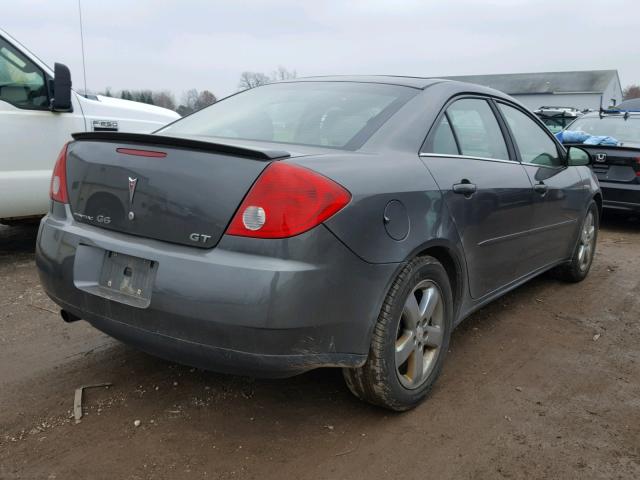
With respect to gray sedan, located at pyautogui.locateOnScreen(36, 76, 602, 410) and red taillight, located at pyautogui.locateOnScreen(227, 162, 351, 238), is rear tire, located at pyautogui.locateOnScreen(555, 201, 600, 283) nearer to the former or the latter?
gray sedan, located at pyautogui.locateOnScreen(36, 76, 602, 410)

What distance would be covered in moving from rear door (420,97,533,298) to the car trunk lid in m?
1.01

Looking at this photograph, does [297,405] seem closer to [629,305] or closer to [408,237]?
[408,237]

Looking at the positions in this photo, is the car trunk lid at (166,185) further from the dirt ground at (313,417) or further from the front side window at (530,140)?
the front side window at (530,140)

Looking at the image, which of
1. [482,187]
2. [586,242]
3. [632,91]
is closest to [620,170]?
[586,242]

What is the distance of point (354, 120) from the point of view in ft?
9.14

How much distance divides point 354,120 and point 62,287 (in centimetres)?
153

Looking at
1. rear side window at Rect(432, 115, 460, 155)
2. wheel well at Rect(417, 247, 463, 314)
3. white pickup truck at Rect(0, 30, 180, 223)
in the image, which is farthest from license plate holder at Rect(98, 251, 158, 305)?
white pickup truck at Rect(0, 30, 180, 223)

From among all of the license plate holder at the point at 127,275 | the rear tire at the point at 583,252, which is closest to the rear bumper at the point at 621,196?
the rear tire at the point at 583,252

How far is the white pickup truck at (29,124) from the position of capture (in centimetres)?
476

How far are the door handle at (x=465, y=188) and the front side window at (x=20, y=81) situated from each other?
151 inches

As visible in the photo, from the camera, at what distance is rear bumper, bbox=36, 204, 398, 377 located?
2.05 metres

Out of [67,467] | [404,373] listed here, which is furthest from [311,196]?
[67,467]

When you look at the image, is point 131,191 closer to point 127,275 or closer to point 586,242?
point 127,275

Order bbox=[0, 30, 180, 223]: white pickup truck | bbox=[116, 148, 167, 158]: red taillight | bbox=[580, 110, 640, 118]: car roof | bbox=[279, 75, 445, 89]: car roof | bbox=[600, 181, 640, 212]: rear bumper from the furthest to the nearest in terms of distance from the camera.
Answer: bbox=[580, 110, 640, 118]: car roof
bbox=[600, 181, 640, 212]: rear bumper
bbox=[0, 30, 180, 223]: white pickup truck
bbox=[279, 75, 445, 89]: car roof
bbox=[116, 148, 167, 158]: red taillight
